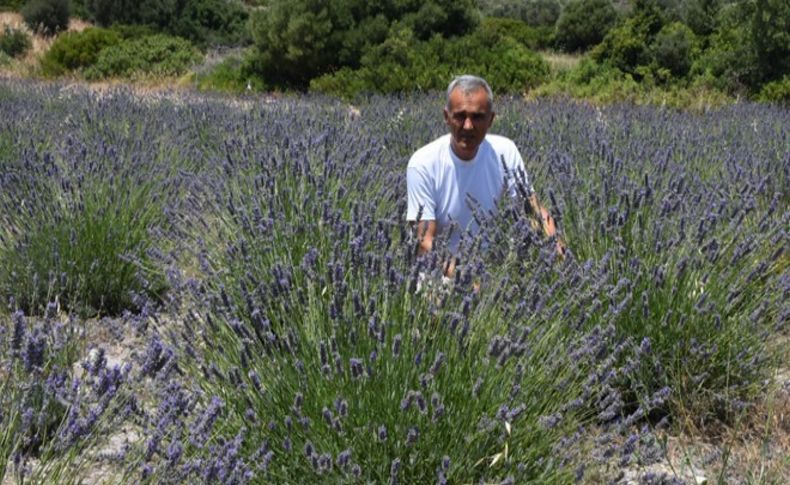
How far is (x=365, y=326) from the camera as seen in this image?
6.74 feet

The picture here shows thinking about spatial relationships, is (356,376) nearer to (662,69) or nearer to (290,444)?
(290,444)

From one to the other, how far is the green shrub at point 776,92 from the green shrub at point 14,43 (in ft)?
62.0

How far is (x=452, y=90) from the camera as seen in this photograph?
129 inches

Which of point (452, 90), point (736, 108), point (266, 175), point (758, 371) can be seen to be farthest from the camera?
point (736, 108)

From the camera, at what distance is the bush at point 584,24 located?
21.0 metres

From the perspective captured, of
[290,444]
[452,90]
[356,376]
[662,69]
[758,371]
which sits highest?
[452,90]

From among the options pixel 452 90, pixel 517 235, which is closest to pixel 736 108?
pixel 452 90

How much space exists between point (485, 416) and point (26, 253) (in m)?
2.48

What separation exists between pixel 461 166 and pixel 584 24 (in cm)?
1891

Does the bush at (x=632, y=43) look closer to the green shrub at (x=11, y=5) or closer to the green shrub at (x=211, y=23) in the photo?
the green shrub at (x=211, y=23)

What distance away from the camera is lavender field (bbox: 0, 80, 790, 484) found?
1.87 meters

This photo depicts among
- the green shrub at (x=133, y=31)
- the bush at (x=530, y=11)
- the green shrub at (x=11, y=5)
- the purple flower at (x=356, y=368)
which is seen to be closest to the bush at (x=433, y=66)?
the green shrub at (x=133, y=31)

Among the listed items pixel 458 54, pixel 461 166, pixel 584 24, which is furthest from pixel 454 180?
pixel 584 24

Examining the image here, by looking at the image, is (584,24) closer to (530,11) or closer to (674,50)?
(674,50)
